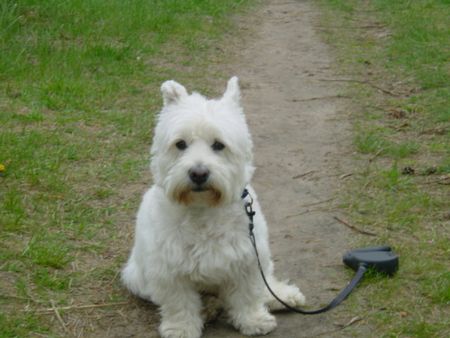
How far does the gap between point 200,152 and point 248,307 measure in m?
0.89

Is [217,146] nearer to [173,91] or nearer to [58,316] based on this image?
[173,91]

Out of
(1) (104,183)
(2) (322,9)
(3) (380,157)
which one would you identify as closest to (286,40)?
(2) (322,9)

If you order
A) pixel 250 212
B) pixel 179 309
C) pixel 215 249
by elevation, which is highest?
pixel 250 212

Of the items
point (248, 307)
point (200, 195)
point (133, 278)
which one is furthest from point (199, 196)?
point (133, 278)

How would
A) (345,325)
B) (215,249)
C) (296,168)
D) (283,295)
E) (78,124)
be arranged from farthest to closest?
(78,124), (296,168), (283,295), (345,325), (215,249)

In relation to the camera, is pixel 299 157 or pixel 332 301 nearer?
pixel 332 301

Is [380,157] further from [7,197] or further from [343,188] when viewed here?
[7,197]

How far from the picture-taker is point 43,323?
14.5 ft

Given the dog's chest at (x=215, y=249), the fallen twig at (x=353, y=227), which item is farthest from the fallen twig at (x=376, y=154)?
the dog's chest at (x=215, y=249)

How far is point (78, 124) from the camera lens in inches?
302

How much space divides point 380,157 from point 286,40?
545 centimetres

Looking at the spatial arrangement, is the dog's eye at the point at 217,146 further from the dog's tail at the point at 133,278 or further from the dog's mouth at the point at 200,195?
the dog's tail at the point at 133,278

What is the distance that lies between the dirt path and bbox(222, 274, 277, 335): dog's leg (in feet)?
0.25

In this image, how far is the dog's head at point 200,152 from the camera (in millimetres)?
3994
